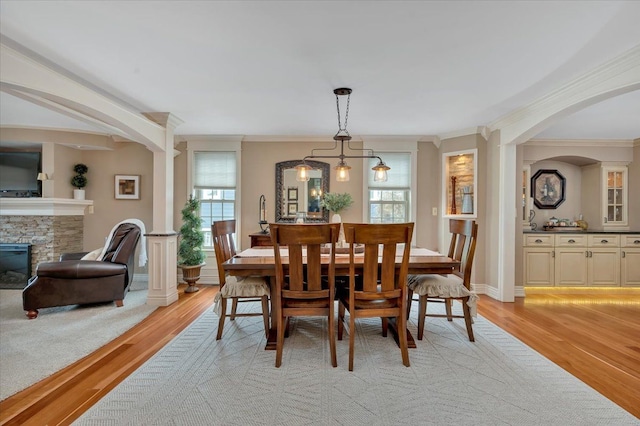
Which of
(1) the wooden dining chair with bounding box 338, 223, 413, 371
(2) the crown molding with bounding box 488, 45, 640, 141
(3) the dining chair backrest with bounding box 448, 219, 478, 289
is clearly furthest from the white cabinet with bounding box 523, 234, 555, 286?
(1) the wooden dining chair with bounding box 338, 223, 413, 371

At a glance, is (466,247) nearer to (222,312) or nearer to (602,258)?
(222,312)

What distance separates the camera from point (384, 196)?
5.15 m

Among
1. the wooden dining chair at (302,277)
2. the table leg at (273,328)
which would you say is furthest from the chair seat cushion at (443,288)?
the table leg at (273,328)

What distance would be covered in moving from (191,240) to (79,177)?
2.24 metres

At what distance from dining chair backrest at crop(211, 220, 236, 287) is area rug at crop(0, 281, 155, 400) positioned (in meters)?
1.18

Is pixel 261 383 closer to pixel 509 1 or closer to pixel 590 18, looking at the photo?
pixel 509 1

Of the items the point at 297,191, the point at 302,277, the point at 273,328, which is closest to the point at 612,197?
the point at 297,191

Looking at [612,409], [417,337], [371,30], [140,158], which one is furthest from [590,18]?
[140,158]

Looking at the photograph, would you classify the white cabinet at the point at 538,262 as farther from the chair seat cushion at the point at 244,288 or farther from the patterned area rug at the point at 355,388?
the chair seat cushion at the point at 244,288

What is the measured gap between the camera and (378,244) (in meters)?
2.24

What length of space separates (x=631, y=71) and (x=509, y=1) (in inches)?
56.8

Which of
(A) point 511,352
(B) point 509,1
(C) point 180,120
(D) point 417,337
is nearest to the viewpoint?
(B) point 509,1

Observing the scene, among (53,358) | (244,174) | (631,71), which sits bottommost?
(53,358)

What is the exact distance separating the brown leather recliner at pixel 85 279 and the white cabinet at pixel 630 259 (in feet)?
22.7
